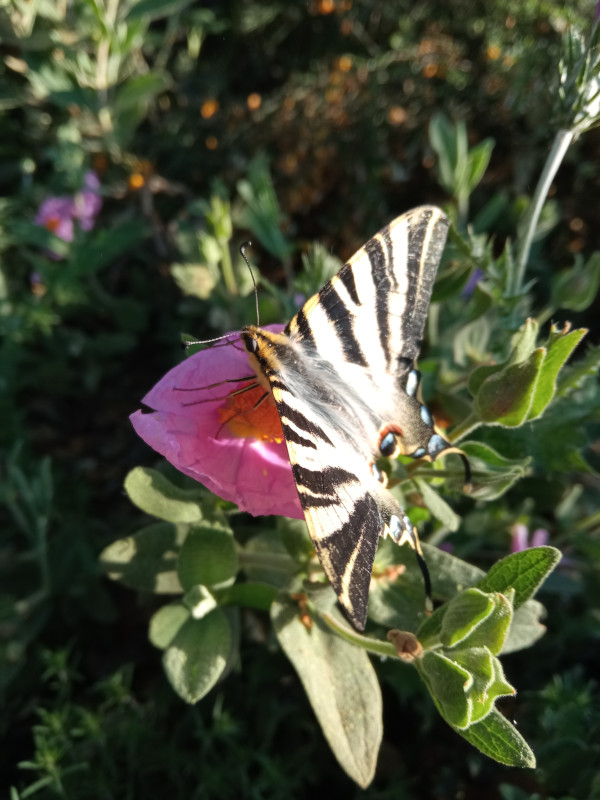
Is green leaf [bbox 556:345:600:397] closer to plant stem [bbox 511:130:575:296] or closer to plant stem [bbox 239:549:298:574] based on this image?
plant stem [bbox 511:130:575:296]

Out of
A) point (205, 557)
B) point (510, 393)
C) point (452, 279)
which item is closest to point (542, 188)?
point (452, 279)

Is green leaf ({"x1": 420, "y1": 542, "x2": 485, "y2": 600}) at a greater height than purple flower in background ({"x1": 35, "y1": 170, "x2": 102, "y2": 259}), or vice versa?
purple flower in background ({"x1": 35, "y1": 170, "x2": 102, "y2": 259})

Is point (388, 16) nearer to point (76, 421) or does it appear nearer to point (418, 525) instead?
point (76, 421)

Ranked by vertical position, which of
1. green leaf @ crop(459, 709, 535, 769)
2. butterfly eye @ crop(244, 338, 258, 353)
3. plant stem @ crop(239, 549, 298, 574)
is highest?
butterfly eye @ crop(244, 338, 258, 353)

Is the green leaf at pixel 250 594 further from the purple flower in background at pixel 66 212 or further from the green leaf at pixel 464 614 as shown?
the purple flower in background at pixel 66 212

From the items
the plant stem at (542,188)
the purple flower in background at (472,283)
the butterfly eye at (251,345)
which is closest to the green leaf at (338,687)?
the butterfly eye at (251,345)

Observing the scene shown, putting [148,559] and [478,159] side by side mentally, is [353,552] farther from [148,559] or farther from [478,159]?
[478,159]

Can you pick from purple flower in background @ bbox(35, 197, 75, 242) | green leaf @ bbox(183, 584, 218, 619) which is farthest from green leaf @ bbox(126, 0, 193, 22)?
green leaf @ bbox(183, 584, 218, 619)
